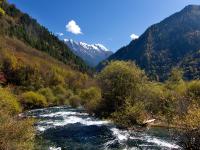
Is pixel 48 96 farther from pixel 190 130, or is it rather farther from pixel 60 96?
pixel 190 130

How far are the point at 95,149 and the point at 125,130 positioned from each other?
1465 centimetres

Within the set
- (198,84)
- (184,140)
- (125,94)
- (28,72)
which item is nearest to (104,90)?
(125,94)

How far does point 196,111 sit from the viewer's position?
3188 centimetres

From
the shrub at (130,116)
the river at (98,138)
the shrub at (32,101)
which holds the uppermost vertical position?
the shrub at (32,101)

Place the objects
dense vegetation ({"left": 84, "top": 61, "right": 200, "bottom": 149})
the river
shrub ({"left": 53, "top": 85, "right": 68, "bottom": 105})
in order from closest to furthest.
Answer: the river < dense vegetation ({"left": 84, "top": 61, "right": 200, "bottom": 149}) < shrub ({"left": 53, "top": 85, "right": 68, "bottom": 105})

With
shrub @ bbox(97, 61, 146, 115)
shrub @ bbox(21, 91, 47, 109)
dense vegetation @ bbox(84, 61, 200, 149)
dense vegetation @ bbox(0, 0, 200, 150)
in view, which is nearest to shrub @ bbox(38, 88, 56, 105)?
dense vegetation @ bbox(0, 0, 200, 150)

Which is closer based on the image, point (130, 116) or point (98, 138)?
point (98, 138)

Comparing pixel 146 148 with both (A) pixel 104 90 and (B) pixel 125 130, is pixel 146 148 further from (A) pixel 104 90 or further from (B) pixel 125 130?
(A) pixel 104 90

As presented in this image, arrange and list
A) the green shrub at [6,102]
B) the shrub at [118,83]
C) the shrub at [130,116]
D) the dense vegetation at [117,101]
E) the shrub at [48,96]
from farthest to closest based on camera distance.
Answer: the shrub at [48,96], the shrub at [118,83], the shrub at [130,116], the green shrub at [6,102], the dense vegetation at [117,101]

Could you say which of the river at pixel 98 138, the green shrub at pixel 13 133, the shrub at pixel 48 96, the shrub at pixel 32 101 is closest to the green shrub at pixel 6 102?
the green shrub at pixel 13 133

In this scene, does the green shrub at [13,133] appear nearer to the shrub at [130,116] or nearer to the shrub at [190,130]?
the shrub at [190,130]

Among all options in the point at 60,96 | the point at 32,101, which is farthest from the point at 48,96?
the point at 32,101

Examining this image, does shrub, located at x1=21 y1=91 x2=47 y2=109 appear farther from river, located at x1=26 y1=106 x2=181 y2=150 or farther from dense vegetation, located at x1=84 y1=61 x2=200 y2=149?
river, located at x1=26 y1=106 x2=181 y2=150

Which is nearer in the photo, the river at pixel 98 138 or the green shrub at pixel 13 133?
the green shrub at pixel 13 133
